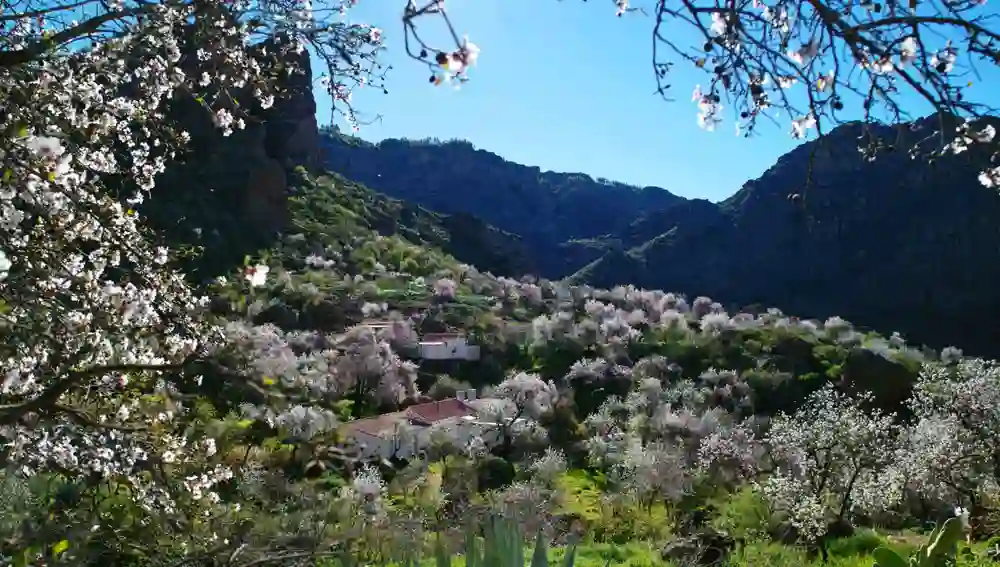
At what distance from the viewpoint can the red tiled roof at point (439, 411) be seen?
30281mm

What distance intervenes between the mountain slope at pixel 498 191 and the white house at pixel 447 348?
58.0 meters

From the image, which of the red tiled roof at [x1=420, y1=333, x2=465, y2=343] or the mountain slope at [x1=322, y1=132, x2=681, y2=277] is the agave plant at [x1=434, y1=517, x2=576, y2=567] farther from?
the mountain slope at [x1=322, y1=132, x2=681, y2=277]

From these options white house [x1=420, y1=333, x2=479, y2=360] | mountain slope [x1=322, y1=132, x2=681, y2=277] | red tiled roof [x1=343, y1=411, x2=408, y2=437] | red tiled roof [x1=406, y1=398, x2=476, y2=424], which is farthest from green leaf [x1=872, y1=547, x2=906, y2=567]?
mountain slope [x1=322, y1=132, x2=681, y2=277]

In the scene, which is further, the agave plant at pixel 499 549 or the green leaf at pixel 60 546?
the green leaf at pixel 60 546

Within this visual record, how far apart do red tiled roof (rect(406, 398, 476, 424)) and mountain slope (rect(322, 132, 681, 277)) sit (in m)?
68.8

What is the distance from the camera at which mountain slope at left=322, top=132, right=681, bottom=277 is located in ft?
351

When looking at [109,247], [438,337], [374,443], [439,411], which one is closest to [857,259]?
[438,337]

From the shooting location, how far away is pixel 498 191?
4471 inches

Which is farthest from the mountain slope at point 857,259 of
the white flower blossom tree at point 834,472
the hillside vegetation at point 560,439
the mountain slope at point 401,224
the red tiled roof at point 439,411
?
the white flower blossom tree at point 834,472

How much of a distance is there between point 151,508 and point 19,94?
2.12 m

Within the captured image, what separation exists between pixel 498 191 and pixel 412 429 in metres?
87.6

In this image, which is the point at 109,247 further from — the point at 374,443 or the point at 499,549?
the point at 374,443

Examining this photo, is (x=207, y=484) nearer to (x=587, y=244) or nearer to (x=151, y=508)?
(x=151, y=508)

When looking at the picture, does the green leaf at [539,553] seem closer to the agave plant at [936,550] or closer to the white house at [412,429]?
the agave plant at [936,550]
